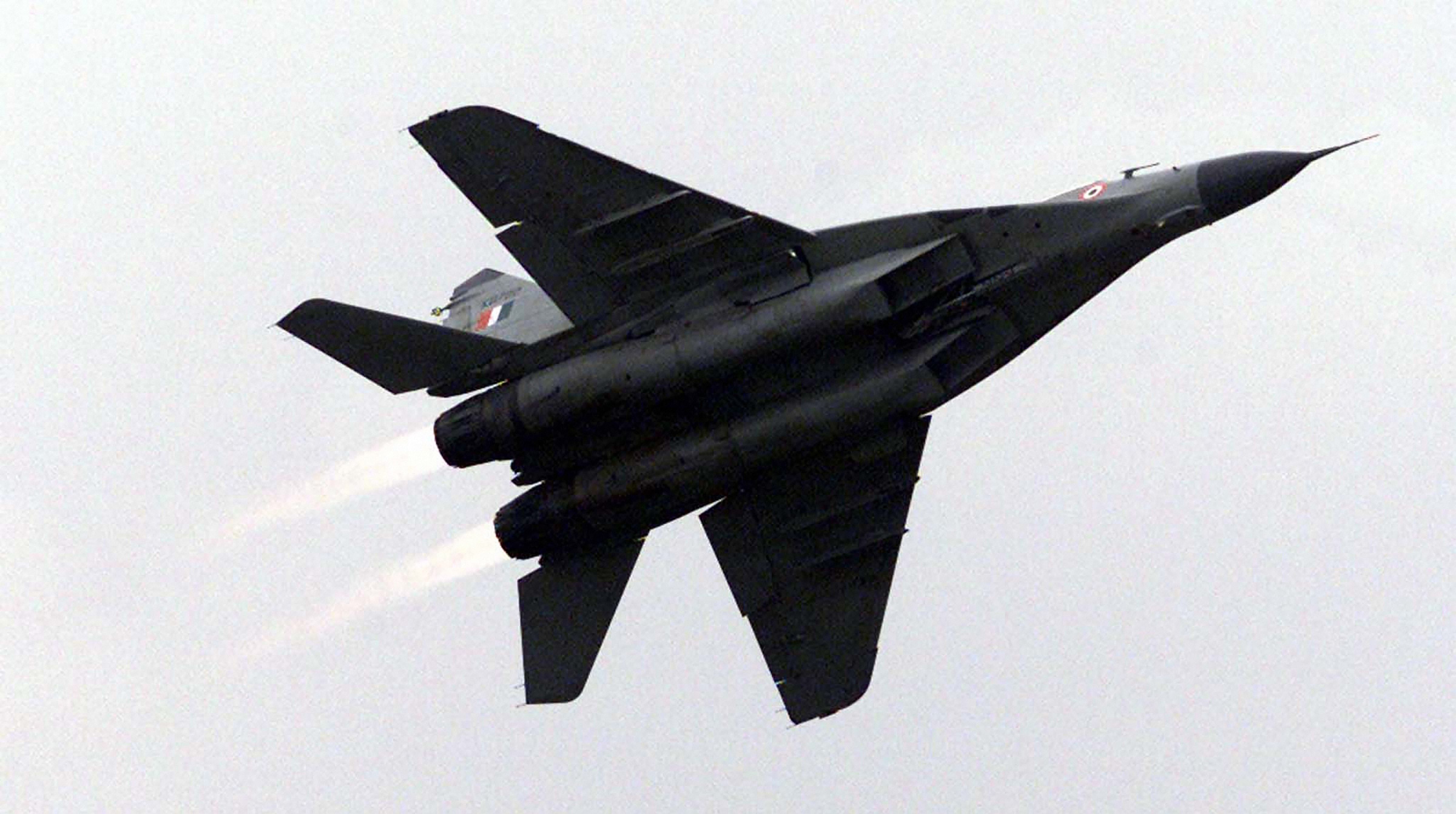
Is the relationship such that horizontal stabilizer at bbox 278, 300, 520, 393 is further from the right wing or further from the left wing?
the left wing

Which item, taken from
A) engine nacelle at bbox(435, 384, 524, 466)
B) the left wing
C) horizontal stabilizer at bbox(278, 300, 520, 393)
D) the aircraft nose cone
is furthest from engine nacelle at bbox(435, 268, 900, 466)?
the aircraft nose cone

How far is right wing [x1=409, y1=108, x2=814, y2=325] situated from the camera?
34.2 metres

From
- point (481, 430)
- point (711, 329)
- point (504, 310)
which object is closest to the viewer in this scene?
point (711, 329)

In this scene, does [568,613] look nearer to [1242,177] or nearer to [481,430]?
[481,430]

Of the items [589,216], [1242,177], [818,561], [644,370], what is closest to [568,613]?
[818,561]

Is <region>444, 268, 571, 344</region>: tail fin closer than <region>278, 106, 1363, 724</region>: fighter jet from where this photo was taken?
No

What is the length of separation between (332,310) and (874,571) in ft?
32.9

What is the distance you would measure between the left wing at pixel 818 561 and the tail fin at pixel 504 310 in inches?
171

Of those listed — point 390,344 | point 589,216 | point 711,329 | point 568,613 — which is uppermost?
point 589,216

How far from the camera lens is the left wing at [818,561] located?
37438 millimetres

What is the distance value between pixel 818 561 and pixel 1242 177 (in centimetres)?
969

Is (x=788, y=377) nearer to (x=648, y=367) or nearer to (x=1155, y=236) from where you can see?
(x=648, y=367)

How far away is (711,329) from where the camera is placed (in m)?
34.5

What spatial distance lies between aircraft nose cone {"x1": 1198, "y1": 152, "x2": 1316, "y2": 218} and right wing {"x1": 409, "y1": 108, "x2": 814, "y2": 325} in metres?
5.95
